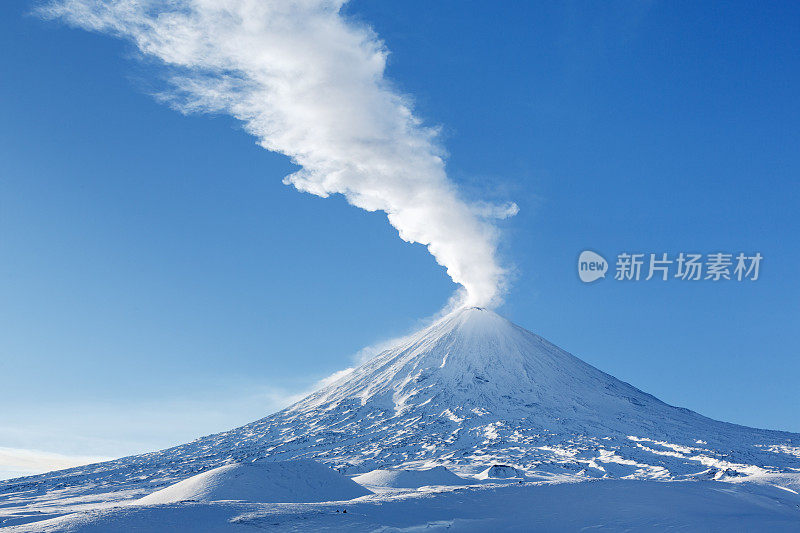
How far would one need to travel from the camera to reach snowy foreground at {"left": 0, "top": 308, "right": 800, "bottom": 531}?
24734 mm

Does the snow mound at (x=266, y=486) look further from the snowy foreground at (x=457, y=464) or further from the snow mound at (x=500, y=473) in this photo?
the snow mound at (x=500, y=473)

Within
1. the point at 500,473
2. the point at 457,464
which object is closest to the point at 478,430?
the point at 457,464

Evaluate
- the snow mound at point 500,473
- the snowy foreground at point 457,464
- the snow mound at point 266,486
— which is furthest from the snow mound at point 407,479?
the snow mound at point 500,473

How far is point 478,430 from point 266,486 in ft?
159

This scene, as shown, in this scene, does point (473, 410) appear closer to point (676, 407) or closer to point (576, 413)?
point (576, 413)

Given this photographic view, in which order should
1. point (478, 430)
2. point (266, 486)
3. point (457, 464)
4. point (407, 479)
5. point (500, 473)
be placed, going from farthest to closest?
point (478, 430) < point (457, 464) < point (500, 473) < point (407, 479) < point (266, 486)

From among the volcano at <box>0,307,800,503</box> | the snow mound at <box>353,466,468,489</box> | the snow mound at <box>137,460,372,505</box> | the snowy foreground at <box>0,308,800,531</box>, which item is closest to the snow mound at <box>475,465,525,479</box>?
the snowy foreground at <box>0,308,800,531</box>

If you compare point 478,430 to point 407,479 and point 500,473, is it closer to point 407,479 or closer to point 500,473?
point 500,473

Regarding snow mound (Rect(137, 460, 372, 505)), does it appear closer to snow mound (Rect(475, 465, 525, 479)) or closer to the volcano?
snow mound (Rect(475, 465, 525, 479))

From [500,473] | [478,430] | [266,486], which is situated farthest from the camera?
[478,430]

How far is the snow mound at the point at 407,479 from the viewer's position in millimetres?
42312

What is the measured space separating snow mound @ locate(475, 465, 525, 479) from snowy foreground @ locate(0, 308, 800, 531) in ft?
0.72

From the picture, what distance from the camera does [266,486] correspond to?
36625mm

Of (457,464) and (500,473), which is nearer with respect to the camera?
(500,473)
